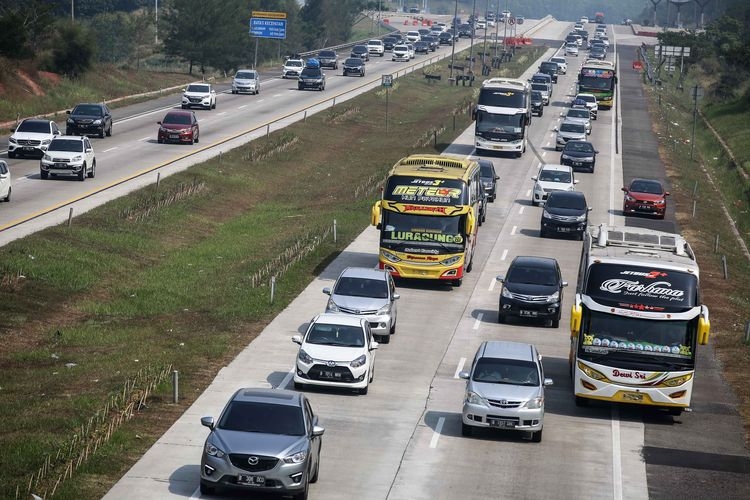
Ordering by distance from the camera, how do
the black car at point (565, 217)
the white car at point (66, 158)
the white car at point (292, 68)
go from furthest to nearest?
the white car at point (292, 68), the white car at point (66, 158), the black car at point (565, 217)

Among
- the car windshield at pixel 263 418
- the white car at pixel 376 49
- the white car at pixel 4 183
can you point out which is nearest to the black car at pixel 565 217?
the white car at pixel 4 183

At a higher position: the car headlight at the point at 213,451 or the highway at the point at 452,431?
the car headlight at the point at 213,451

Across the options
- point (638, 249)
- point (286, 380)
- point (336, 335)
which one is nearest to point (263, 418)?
point (336, 335)

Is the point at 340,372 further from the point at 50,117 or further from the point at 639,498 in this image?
the point at 50,117

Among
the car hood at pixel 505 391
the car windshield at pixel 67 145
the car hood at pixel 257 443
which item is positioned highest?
the car hood at pixel 257 443

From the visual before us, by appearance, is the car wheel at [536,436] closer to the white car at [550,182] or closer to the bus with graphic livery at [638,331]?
the bus with graphic livery at [638,331]

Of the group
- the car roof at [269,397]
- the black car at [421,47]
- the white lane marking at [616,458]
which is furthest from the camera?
the black car at [421,47]

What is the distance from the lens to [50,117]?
79.2 meters

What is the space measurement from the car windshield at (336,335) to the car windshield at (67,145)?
3070cm

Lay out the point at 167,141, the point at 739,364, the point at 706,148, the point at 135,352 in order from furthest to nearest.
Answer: the point at 706,148, the point at 167,141, the point at 739,364, the point at 135,352

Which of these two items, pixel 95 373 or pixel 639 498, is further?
pixel 95 373

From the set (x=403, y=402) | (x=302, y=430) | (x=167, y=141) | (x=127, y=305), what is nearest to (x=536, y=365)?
(x=403, y=402)

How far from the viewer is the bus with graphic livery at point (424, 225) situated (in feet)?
135

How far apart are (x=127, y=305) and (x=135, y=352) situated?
687 centimetres
